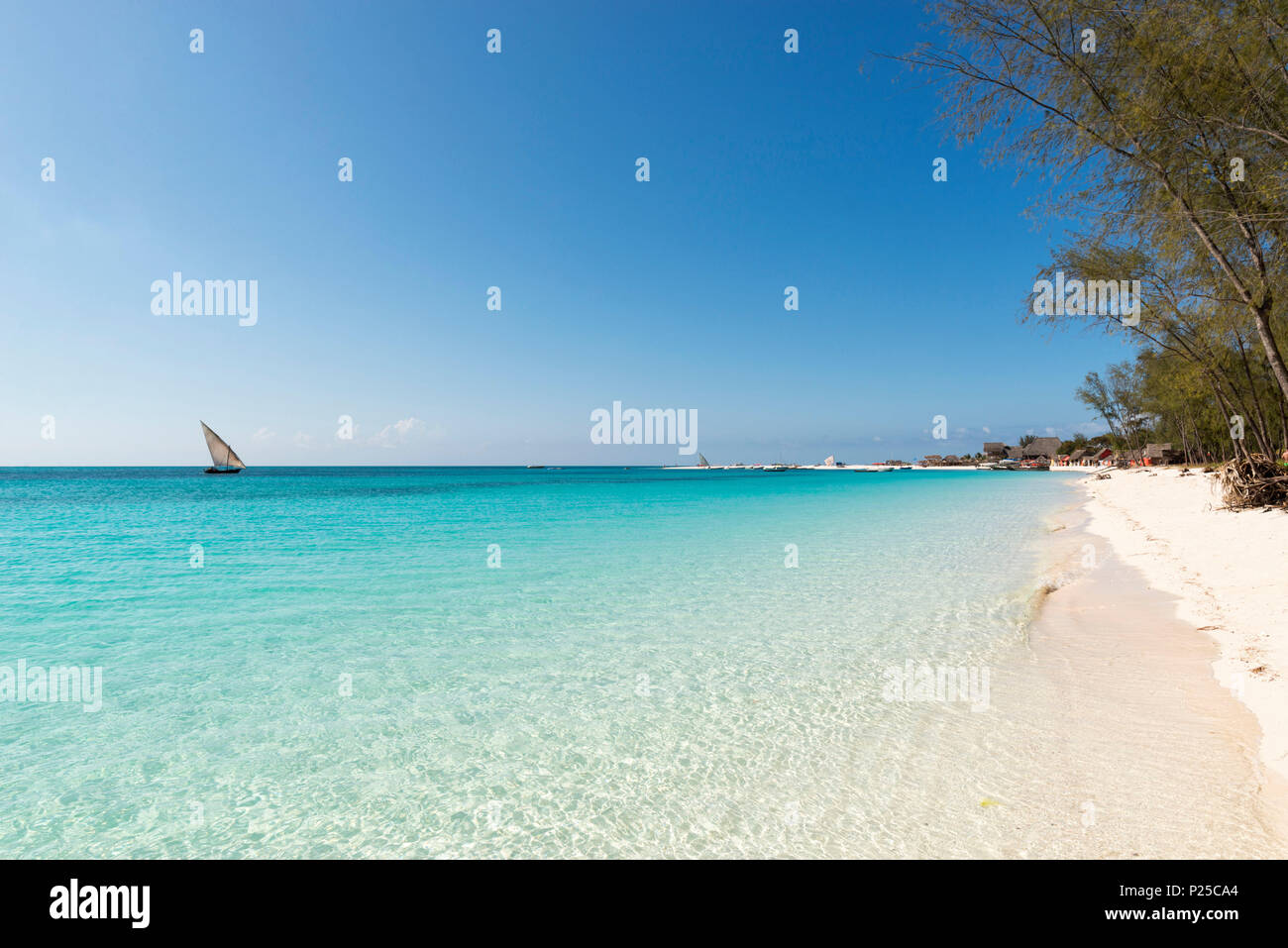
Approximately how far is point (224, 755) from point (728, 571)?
977 centimetres

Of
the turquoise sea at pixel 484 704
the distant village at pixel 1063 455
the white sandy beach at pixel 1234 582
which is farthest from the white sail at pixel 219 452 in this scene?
the distant village at pixel 1063 455

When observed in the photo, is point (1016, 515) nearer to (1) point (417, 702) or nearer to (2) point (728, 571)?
(2) point (728, 571)

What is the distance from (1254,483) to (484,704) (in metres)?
21.3

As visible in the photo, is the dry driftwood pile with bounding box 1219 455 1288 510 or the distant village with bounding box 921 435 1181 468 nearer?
the dry driftwood pile with bounding box 1219 455 1288 510

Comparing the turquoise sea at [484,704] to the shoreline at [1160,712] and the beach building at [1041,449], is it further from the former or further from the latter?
the beach building at [1041,449]

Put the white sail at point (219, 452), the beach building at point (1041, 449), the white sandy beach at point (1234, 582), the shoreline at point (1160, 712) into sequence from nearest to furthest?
the shoreline at point (1160, 712), the white sandy beach at point (1234, 582), the white sail at point (219, 452), the beach building at point (1041, 449)

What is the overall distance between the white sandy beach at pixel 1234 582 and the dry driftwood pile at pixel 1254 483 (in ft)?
2.02

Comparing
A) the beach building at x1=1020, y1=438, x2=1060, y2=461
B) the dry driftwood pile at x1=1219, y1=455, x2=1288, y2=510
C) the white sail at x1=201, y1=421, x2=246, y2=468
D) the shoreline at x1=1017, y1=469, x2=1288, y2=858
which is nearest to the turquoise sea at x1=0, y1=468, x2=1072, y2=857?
the shoreline at x1=1017, y1=469, x2=1288, y2=858

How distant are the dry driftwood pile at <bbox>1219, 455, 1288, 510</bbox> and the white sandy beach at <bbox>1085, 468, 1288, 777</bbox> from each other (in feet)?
2.02

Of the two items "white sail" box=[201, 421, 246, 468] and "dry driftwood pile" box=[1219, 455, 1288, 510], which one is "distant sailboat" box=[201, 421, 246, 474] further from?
"dry driftwood pile" box=[1219, 455, 1288, 510]

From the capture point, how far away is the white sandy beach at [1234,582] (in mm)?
4914

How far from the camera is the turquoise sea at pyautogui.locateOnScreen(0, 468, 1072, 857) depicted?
3691 mm
